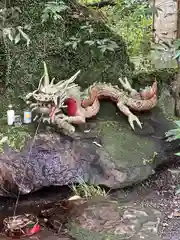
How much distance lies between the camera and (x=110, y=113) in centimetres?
439

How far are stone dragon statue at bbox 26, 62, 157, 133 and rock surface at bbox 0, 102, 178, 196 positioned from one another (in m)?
0.15

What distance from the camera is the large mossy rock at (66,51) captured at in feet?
14.1

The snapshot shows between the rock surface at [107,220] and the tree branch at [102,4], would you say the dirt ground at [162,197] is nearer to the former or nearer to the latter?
the rock surface at [107,220]

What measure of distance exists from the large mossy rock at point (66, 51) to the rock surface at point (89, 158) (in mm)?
692

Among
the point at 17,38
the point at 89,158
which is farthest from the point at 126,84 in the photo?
the point at 17,38

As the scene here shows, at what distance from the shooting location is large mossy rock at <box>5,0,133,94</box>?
169 inches

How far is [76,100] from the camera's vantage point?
4000 millimetres

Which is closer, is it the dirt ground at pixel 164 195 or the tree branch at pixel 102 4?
the dirt ground at pixel 164 195

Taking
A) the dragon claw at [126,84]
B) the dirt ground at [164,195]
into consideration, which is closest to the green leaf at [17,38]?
the dragon claw at [126,84]

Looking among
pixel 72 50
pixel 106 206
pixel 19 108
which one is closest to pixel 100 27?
pixel 72 50

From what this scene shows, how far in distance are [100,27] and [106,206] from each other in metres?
2.10

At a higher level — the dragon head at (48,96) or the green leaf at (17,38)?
the green leaf at (17,38)

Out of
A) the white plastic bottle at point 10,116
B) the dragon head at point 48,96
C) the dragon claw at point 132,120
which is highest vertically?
the dragon head at point 48,96

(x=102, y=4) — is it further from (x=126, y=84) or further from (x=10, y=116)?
(x=10, y=116)
